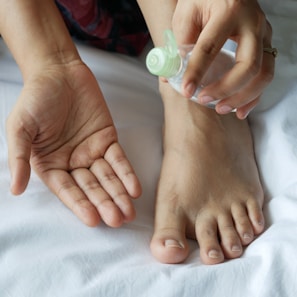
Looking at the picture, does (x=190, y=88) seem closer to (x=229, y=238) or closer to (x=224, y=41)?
(x=224, y=41)

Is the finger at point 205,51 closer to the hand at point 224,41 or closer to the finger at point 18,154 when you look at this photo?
the hand at point 224,41

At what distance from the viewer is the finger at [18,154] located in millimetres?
703

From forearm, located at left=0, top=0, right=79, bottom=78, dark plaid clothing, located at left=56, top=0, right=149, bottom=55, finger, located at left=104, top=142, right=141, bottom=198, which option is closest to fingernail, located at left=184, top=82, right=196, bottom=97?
finger, located at left=104, top=142, right=141, bottom=198

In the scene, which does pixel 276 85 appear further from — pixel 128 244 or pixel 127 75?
pixel 128 244

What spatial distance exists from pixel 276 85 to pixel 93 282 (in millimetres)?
475

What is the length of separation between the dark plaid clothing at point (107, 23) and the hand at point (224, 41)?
0.91 ft

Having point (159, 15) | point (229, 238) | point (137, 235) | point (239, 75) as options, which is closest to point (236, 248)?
point (229, 238)

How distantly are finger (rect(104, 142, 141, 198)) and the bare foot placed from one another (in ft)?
0.18

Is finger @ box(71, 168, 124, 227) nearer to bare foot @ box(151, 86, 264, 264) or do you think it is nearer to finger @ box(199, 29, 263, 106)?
bare foot @ box(151, 86, 264, 264)

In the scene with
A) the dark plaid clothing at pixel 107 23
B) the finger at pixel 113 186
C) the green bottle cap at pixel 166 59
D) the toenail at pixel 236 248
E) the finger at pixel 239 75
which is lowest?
the toenail at pixel 236 248

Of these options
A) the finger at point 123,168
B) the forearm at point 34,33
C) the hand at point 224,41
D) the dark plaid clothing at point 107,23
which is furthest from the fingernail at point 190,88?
the dark plaid clothing at point 107,23

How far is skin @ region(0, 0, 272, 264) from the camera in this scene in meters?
0.75

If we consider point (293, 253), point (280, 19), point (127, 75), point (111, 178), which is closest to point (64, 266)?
point (111, 178)

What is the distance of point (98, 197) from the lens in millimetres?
766
